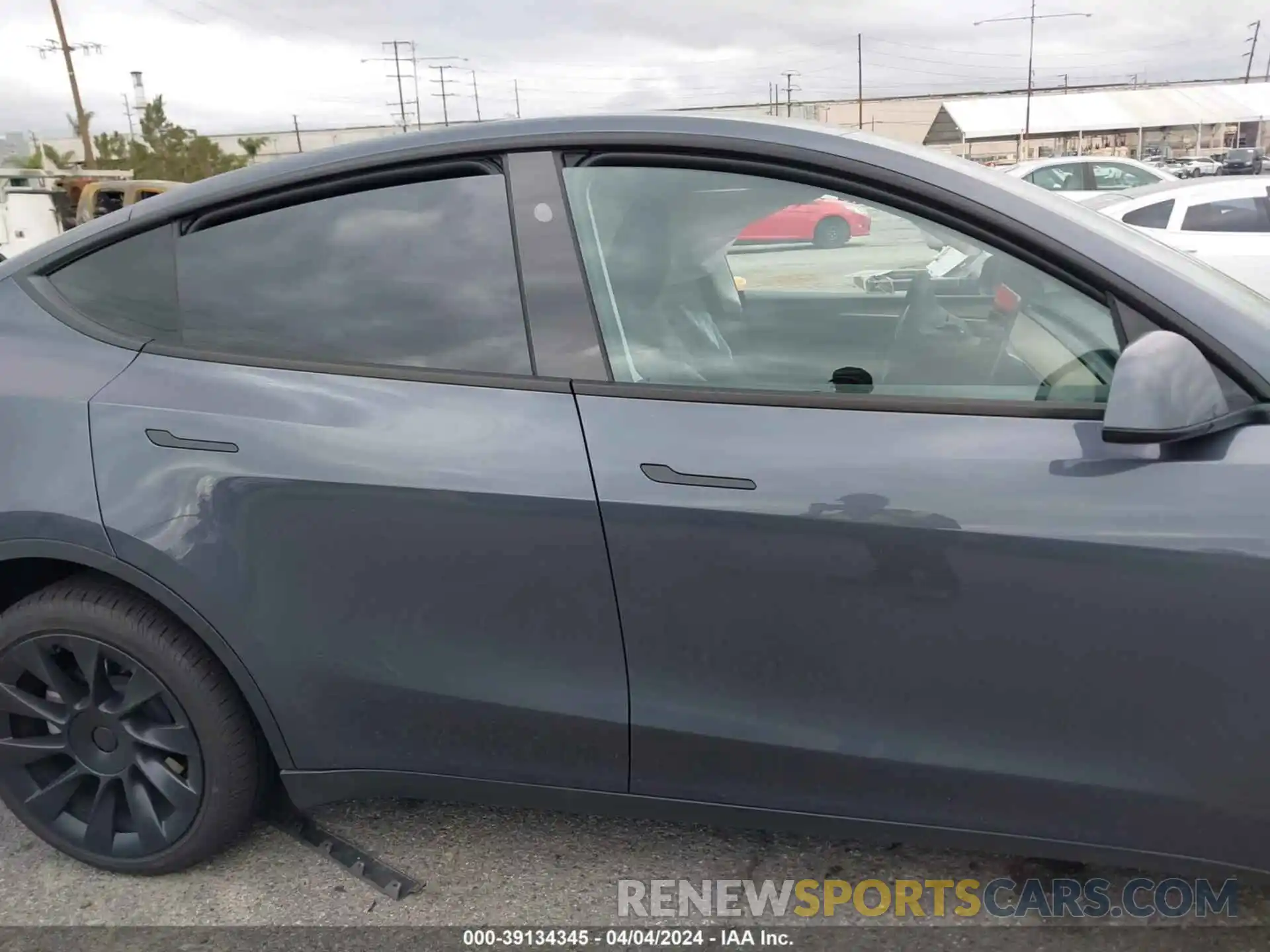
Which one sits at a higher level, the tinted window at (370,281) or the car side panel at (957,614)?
the tinted window at (370,281)

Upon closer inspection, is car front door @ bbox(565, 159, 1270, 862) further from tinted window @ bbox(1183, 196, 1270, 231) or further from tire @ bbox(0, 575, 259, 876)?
tinted window @ bbox(1183, 196, 1270, 231)

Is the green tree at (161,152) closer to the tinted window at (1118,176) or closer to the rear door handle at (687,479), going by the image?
the tinted window at (1118,176)

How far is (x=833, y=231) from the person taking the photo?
1896mm

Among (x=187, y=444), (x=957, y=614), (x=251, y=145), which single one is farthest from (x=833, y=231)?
(x=251, y=145)

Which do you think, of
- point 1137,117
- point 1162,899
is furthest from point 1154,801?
point 1137,117

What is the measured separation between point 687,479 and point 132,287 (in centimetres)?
130

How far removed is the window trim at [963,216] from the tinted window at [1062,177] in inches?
511

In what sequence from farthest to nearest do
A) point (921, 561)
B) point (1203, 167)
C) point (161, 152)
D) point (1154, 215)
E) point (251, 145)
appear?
point (251, 145) < point (161, 152) < point (1203, 167) < point (1154, 215) < point (921, 561)

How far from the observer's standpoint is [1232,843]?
169 centimetres

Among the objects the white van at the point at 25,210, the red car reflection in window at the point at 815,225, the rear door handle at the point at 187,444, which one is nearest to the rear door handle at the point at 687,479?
the red car reflection in window at the point at 815,225

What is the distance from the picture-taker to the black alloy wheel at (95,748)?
6.82 feet

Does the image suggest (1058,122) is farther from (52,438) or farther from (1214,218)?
(52,438)

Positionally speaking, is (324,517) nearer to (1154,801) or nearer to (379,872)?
(379,872)

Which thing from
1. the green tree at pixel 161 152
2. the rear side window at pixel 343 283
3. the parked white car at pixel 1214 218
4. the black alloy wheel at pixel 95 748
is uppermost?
the green tree at pixel 161 152
